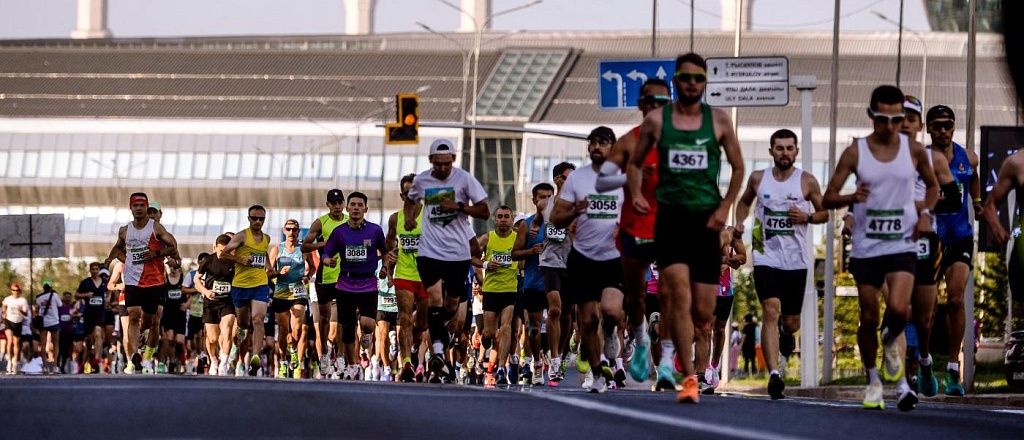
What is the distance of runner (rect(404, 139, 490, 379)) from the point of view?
1734cm

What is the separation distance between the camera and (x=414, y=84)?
116750mm

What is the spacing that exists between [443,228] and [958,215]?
4.91 metres

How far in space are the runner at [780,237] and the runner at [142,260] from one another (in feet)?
30.0

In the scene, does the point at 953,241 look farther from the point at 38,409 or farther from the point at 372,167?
the point at 372,167

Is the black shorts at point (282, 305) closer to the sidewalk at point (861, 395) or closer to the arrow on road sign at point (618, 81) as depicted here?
the sidewalk at point (861, 395)

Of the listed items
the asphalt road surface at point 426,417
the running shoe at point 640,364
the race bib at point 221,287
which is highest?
the race bib at point 221,287

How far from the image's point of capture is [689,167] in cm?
1115

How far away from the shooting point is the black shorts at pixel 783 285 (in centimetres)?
1512

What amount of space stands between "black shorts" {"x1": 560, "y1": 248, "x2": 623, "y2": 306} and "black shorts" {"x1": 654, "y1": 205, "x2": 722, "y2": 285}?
3.44 metres

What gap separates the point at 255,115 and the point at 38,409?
354 ft

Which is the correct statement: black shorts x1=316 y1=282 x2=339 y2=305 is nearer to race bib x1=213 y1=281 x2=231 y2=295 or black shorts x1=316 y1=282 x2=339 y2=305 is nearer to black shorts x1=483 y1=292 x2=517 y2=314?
black shorts x1=483 y1=292 x2=517 y2=314

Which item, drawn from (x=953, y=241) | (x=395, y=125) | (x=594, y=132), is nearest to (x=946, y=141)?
(x=953, y=241)

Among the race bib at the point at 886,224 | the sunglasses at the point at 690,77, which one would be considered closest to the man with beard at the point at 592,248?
the race bib at the point at 886,224

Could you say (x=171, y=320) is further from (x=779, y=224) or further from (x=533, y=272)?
(x=779, y=224)
